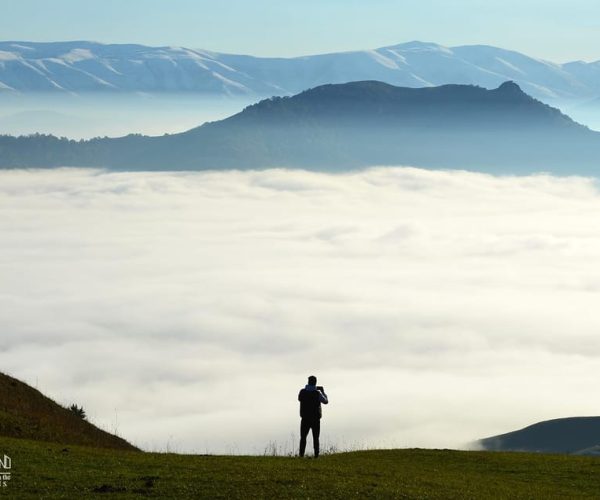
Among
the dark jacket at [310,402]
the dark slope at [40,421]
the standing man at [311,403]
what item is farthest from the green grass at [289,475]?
the dark slope at [40,421]

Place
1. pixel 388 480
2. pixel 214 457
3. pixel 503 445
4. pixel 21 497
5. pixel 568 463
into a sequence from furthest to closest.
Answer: pixel 503 445 < pixel 568 463 < pixel 214 457 < pixel 388 480 < pixel 21 497

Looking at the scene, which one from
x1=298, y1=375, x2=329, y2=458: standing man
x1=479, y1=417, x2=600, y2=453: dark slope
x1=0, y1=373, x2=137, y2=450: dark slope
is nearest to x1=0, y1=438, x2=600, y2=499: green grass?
x1=298, y1=375, x2=329, y2=458: standing man

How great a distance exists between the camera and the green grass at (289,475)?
2798 cm

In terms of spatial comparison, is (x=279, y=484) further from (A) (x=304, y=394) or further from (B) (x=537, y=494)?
(B) (x=537, y=494)

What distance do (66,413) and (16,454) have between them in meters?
22.7

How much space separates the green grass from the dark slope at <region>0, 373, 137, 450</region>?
5127mm

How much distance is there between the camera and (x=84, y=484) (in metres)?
28.3

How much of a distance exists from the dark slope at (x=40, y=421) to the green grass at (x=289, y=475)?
16.8 ft

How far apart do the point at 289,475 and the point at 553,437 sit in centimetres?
13624

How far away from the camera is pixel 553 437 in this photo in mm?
158125

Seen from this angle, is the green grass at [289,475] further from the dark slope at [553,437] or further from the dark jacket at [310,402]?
the dark slope at [553,437]

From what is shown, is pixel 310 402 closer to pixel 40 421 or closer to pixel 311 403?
pixel 311 403

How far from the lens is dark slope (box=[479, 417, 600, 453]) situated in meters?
153

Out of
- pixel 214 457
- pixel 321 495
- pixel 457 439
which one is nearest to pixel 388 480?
pixel 321 495
